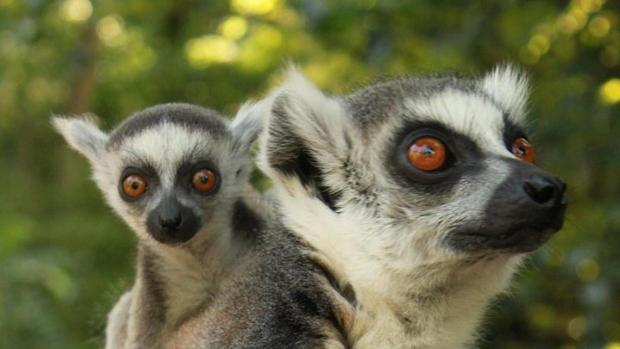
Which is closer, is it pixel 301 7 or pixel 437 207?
pixel 437 207

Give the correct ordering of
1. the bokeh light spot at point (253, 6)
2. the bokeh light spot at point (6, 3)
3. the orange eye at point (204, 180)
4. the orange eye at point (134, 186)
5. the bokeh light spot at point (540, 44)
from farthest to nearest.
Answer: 1. the bokeh light spot at point (6, 3)
2. the bokeh light spot at point (253, 6)
3. the bokeh light spot at point (540, 44)
4. the orange eye at point (134, 186)
5. the orange eye at point (204, 180)

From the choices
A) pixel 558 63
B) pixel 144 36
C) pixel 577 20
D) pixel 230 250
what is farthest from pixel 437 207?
pixel 144 36

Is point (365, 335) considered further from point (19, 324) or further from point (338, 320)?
point (19, 324)

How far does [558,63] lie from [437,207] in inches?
118

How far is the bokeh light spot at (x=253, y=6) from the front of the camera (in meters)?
5.84

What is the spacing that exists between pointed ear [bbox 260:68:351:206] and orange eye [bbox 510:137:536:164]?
0.50m

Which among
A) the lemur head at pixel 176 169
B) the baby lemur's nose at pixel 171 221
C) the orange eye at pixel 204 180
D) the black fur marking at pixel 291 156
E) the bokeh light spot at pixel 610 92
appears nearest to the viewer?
the black fur marking at pixel 291 156

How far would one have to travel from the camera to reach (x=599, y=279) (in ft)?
11.8

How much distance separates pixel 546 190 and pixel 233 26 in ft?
13.7

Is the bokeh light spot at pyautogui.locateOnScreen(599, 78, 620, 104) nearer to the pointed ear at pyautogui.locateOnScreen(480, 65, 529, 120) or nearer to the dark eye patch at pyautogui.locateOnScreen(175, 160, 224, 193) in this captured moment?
the pointed ear at pyautogui.locateOnScreen(480, 65, 529, 120)

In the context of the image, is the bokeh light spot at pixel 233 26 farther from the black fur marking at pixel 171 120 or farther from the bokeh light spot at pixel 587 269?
the bokeh light spot at pixel 587 269

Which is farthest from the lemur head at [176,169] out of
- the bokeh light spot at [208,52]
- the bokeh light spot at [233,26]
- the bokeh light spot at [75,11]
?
the bokeh light spot at [208,52]

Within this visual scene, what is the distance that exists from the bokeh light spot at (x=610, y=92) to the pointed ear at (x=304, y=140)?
2.10 metres

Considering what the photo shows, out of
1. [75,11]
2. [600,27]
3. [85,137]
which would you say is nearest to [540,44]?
[600,27]
